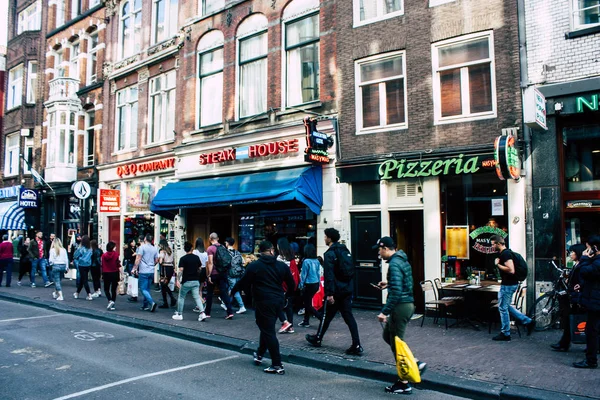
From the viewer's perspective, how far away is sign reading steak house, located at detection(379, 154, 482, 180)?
10727mm

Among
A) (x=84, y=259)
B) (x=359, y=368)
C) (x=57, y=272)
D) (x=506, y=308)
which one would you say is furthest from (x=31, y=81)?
(x=506, y=308)

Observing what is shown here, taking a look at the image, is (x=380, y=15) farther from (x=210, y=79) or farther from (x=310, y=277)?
(x=310, y=277)

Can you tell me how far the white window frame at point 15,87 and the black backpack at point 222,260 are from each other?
2140cm

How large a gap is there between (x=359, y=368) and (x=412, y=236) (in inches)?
242

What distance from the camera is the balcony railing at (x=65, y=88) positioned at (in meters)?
23.2

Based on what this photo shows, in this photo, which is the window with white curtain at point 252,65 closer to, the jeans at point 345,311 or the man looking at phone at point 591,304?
the jeans at point 345,311

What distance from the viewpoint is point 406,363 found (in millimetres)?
5977

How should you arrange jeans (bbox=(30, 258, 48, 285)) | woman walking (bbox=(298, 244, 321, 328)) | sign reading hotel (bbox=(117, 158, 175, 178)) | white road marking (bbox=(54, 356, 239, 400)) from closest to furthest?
white road marking (bbox=(54, 356, 239, 400)) → woman walking (bbox=(298, 244, 321, 328)) → sign reading hotel (bbox=(117, 158, 175, 178)) → jeans (bbox=(30, 258, 48, 285))

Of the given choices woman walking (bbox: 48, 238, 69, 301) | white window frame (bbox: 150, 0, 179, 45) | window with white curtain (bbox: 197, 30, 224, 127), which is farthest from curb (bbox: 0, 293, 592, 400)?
white window frame (bbox: 150, 0, 179, 45)

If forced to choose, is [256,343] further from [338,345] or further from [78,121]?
[78,121]

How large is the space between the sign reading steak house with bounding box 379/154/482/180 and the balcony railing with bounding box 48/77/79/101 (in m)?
17.5

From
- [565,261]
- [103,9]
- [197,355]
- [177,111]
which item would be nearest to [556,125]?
[565,261]

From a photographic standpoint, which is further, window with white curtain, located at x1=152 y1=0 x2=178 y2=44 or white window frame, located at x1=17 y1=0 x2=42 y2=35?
white window frame, located at x1=17 y1=0 x2=42 y2=35

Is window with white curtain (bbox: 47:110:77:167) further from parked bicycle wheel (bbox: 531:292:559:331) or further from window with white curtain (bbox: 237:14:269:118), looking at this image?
parked bicycle wheel (bbox: 531:292:559:331)
